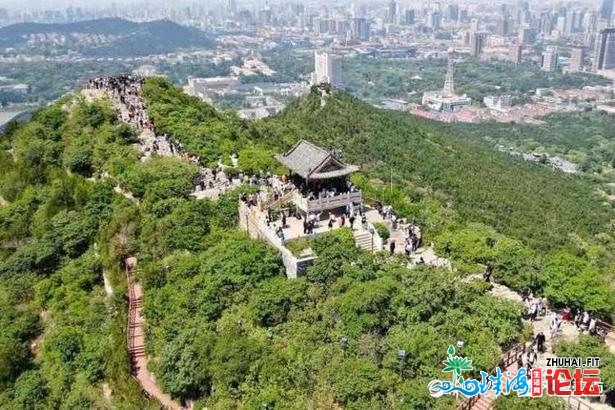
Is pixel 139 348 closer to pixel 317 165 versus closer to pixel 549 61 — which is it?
pixel 317 165

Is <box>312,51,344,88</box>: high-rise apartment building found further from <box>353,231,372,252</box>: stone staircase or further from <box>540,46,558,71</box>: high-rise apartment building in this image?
<box>353,231,372,252</box>: stone staircase

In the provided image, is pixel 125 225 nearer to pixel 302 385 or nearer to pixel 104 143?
pixel 104 143

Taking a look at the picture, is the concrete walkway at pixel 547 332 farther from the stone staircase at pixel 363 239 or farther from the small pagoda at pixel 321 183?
the small pagoda at pixel 321 183

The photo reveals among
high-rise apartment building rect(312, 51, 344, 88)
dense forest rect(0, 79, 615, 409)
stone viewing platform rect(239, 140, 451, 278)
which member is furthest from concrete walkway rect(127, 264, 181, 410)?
high-rise apartment building rect(312, 51, 344, 88)

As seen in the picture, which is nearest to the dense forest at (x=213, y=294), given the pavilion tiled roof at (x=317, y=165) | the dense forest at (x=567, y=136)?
the pavilion tiled roof at (x=317, y=165)

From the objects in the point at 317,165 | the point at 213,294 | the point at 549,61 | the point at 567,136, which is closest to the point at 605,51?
the point at 549,61

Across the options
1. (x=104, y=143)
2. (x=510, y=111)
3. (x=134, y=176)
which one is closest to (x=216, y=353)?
(x=134, y=176)
